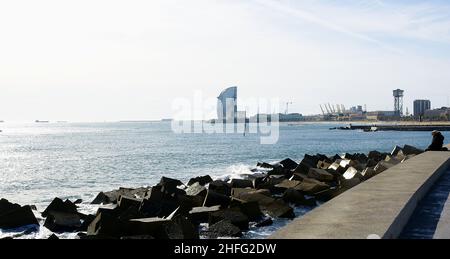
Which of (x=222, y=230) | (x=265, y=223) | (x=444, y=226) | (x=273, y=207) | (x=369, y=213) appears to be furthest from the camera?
(x=273, y=207)

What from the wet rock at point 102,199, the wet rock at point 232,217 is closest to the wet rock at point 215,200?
the wet rock at point 232,217

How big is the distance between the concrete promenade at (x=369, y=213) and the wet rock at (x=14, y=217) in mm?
8177

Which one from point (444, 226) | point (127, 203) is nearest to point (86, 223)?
point (127, 203)

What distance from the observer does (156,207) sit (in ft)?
39.3

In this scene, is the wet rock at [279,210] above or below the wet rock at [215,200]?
below

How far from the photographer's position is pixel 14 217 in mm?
12305

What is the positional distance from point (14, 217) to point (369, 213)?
30.5 ft

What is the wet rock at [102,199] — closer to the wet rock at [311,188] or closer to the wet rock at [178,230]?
the wet rock at [311,188]

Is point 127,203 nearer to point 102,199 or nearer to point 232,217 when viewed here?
point 232,217

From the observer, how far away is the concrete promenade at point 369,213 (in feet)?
16.4

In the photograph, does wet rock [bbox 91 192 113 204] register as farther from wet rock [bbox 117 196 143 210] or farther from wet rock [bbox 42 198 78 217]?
wet rock [bbox 117 196 143 210]

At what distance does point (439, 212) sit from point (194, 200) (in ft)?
21.9
